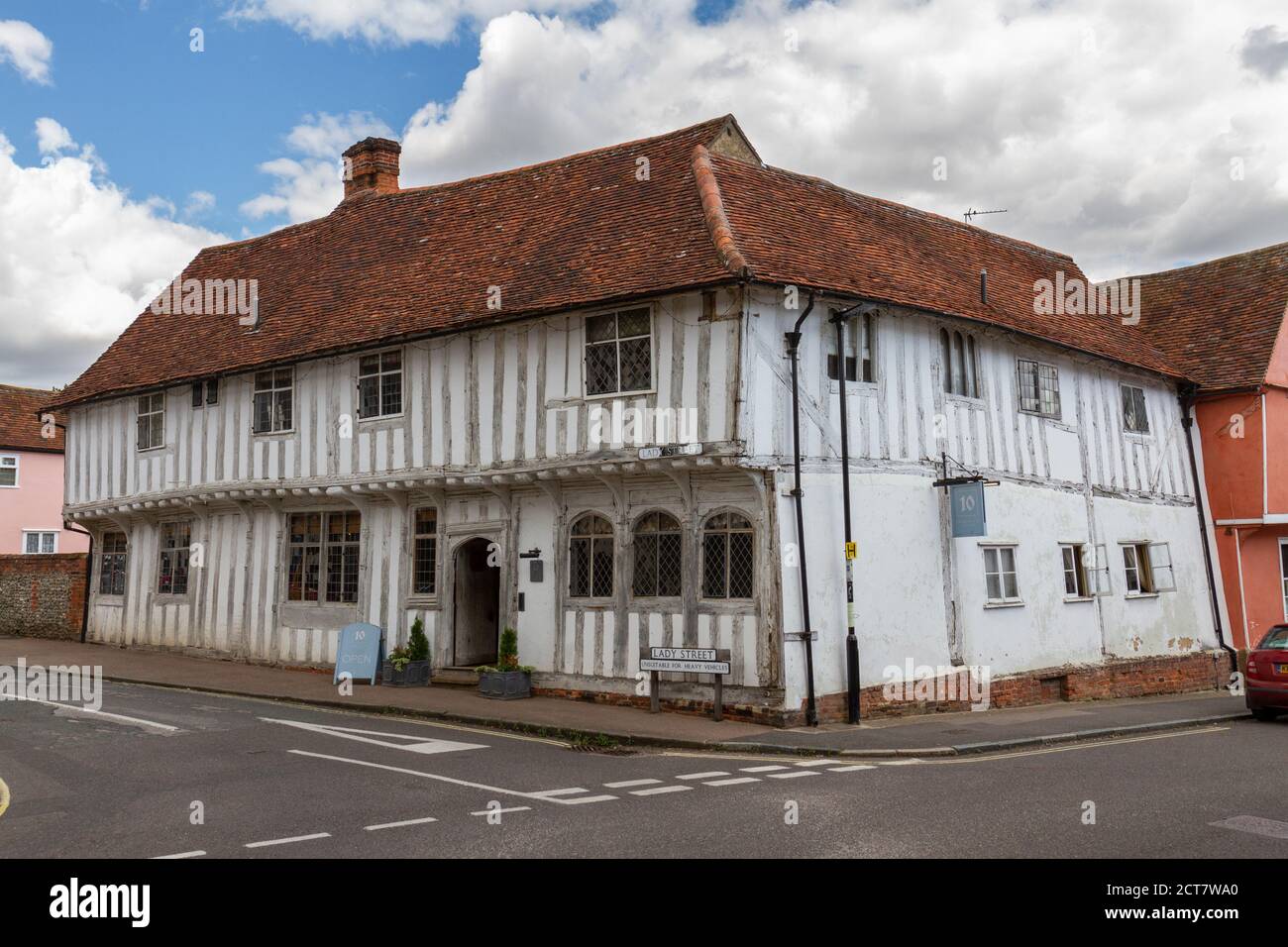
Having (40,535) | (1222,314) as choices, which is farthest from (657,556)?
(40,535)

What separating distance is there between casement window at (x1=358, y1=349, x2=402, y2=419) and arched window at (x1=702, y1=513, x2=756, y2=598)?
20.7 feet

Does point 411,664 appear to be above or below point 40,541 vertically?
below

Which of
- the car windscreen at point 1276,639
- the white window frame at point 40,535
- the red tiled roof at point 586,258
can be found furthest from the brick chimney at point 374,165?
the white window frame at point 40,535

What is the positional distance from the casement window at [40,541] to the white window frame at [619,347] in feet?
96.0

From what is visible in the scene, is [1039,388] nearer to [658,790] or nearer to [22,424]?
[658,790]

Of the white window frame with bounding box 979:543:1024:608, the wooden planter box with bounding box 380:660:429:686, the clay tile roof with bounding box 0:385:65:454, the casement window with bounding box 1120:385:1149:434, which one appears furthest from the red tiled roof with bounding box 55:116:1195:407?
the clay tile roof with bounding box 0:385:65:454

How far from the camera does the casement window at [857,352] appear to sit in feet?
50.7

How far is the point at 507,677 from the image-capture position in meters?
15.8

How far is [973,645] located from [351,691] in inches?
386

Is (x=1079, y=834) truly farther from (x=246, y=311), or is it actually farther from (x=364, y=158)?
(x=364, y=158)

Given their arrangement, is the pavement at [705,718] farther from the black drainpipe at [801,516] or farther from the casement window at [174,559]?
the casement window at [174,559]

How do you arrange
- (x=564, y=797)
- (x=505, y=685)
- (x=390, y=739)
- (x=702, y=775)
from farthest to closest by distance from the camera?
(x=505, y=685), (x=390, y=739), (x=702, y=775), (x=564, y=797)

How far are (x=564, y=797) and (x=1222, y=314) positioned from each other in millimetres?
22088

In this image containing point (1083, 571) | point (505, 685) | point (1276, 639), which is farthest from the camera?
point (1083, 571)
